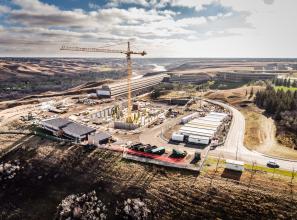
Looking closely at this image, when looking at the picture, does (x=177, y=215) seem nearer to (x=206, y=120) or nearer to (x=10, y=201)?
(x=10, y=201)

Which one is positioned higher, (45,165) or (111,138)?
(111,138)

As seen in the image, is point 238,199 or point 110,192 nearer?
point 238,199

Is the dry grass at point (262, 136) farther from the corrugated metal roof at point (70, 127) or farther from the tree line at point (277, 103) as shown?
the corrugated metal roof at point (70, 127)

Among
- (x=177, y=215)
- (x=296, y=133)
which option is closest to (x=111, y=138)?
(x=177, y=215)

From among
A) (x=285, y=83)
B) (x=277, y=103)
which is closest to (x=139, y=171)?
(x=277, y=103)

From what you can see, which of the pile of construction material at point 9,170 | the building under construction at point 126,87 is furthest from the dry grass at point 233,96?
the pile of construction material at point 9,170

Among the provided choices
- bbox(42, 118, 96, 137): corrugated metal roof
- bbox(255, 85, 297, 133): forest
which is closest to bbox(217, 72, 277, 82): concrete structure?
bbox(255, 85, 297, 133): forest

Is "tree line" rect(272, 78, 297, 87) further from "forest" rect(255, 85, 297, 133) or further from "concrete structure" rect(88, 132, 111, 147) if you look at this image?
"concrete structure" rect(88, 132, 111, 147)
